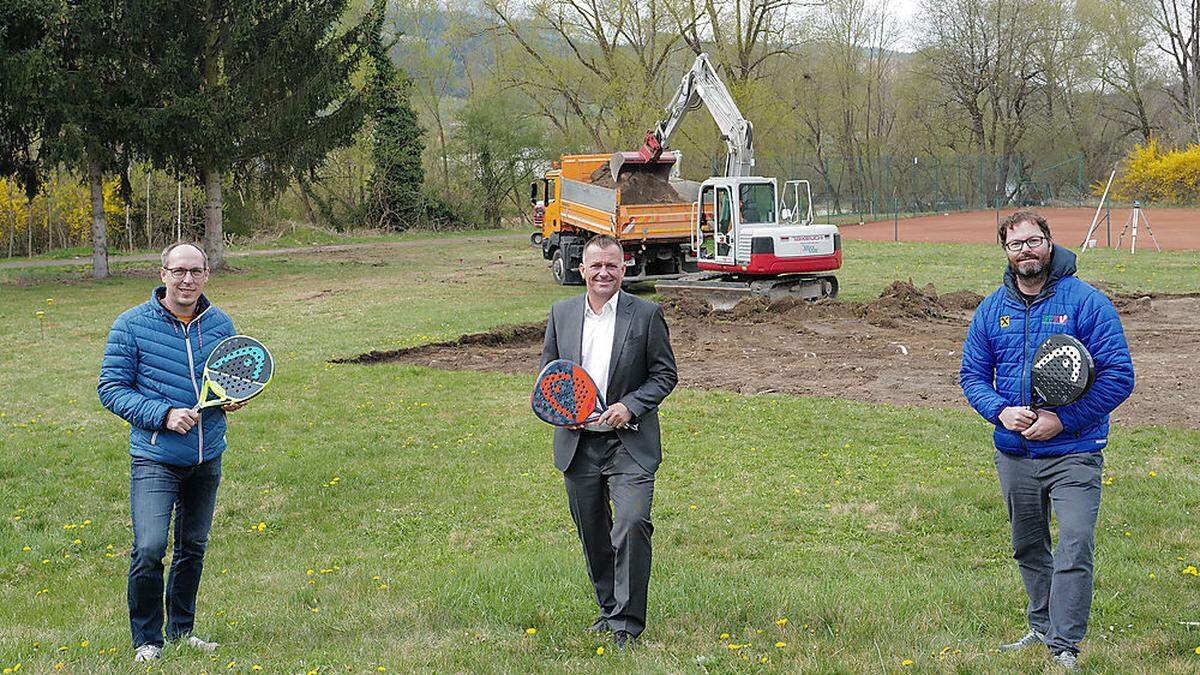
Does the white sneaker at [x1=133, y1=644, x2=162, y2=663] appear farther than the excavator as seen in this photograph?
No

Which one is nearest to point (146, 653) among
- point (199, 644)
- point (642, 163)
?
point (199, 644)

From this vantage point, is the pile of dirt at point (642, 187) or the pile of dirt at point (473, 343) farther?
the pile of dirt at point (642, 187)

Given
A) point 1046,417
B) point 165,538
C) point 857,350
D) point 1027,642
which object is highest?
point 1046,417

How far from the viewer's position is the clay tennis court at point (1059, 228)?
124 ft

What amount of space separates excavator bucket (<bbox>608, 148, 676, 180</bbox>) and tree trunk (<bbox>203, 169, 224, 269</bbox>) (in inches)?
479

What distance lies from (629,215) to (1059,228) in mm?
25650

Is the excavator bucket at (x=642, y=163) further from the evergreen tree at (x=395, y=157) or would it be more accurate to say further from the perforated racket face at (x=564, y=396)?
the evergreen tree at (x=395, y=157)

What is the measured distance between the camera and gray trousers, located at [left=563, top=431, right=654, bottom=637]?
210 inches

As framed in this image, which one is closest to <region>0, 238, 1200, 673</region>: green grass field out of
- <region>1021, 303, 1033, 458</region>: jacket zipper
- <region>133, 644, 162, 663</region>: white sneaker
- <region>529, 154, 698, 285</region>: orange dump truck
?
<region>133, 644, 162, 663</region>: white sneaker

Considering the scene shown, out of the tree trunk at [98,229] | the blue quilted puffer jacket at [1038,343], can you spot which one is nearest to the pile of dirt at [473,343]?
the blue quilted puffer jacket at [1038,343]

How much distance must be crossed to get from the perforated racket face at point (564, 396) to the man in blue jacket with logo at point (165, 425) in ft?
4.83

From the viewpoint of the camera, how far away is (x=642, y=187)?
2698 cm

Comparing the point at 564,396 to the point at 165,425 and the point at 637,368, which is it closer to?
the point at 637,368

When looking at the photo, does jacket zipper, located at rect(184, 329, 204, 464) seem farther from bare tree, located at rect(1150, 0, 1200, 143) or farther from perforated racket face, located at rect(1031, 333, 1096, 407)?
bare tree, located at rect(1150, 0, 1200, 143)
